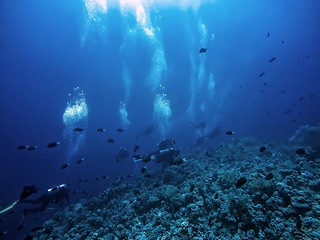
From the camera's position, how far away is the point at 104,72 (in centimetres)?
5159

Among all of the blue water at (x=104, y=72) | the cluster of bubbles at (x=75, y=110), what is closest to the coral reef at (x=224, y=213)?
the blue water at (x=104, y=72)

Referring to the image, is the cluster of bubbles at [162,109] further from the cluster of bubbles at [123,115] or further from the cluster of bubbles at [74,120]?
the cluster of bubbles at [74,120]

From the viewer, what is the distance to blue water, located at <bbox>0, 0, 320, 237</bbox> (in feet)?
137

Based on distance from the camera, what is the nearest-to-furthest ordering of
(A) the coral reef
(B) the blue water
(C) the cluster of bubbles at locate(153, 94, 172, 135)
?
1. (A) the coral reef
2. (B) the blue water
3. (C) the cluster of bubbles at locate(153, 94, 172, 135)

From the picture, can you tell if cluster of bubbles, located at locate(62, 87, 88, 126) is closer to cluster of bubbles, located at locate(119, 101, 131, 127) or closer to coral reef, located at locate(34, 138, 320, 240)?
cluster of bubbles, located at locate(119, 101, 131, 127)

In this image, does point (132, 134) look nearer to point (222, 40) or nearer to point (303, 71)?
point (222, 40)

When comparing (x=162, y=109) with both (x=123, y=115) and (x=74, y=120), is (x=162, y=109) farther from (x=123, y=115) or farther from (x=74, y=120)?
(x=74, y=120)

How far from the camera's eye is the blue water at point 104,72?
137 feet

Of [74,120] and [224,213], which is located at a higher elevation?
[74,120]

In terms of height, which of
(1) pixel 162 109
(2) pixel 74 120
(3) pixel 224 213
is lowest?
(3) pixel 224 213

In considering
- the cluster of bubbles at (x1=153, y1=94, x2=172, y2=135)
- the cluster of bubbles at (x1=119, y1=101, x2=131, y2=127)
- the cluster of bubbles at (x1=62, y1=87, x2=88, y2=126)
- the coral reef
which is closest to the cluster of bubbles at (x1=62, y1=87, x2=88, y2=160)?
the cluster of bubbles at (x1=62, y1=87, x2=88, y2=126)

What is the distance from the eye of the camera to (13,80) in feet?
155

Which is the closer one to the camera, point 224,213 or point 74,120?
point 224,213

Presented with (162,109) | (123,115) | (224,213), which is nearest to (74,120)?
(123,115)
